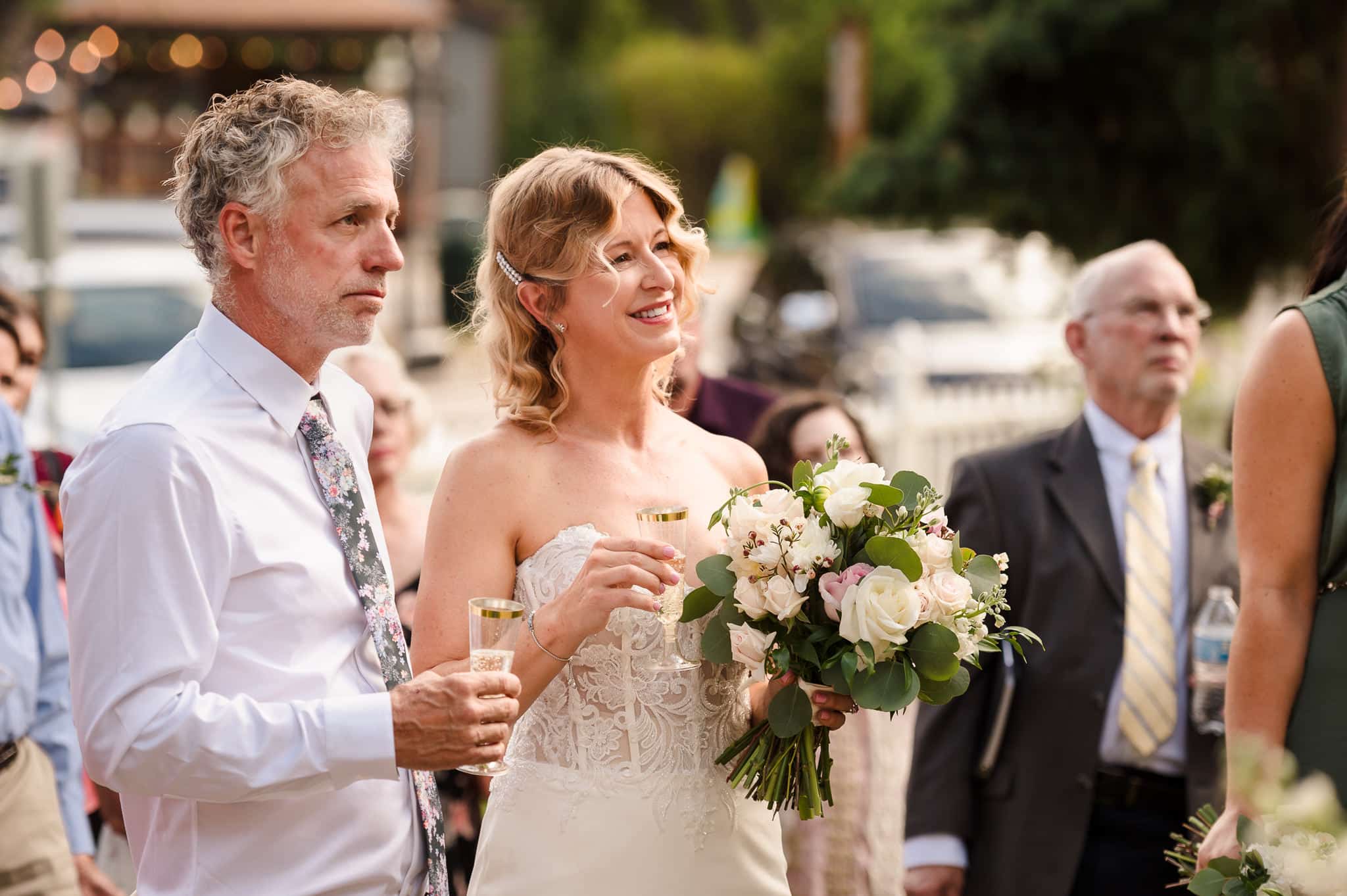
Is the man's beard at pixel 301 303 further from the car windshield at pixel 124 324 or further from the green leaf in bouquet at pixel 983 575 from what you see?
the car windshield at pixel 124 324

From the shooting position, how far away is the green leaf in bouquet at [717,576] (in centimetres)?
307

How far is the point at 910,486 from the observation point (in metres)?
3.13

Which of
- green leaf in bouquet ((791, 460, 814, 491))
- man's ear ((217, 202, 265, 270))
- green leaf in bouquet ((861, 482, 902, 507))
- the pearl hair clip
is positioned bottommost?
green leaf in bouquet ((861, 482, 902, 507))

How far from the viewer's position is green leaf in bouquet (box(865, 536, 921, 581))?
2.98 metres

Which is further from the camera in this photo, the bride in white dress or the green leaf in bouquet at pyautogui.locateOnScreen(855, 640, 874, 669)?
the bride in white dress

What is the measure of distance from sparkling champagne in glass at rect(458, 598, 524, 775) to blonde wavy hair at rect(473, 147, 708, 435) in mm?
808

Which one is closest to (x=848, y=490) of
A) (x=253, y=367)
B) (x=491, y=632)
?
(x=491, y=632)

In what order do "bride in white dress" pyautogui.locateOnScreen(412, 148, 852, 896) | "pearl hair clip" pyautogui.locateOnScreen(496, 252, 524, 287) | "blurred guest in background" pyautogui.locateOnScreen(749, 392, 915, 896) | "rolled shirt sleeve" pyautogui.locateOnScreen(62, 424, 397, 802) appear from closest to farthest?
"rolled shirt sleeve" pyautogui.locateOnScreen(62, 424, 397, 802) → "bride in white dress" pyautogui.locateOnScreen(412, 148, 852, 896) → "pearl hair clip" pyautogui.locateOnScreen(496, 252, 524, 287) → "blurred guest in background" pyautogui.locateOnScreen(749, 392, 915, 896)

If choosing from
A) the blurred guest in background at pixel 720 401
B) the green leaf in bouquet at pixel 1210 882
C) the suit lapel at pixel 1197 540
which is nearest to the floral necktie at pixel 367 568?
the green leaf in bouquet at pixel 1210 882

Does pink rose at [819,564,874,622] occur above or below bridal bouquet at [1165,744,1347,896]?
above

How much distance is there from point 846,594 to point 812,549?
11 cm

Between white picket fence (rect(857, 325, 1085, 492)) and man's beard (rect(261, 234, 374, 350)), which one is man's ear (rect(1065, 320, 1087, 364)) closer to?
man's beard (rect(261, 234, 374, 350))

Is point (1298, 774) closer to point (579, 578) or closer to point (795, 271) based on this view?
point (579, 578)

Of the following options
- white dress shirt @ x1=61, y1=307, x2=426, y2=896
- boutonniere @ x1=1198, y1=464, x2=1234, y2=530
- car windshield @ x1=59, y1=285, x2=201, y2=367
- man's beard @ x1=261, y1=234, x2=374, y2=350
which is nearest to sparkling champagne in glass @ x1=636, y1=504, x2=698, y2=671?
white dress shirt @ x1=61, y1=307, x2=426, y2=896
